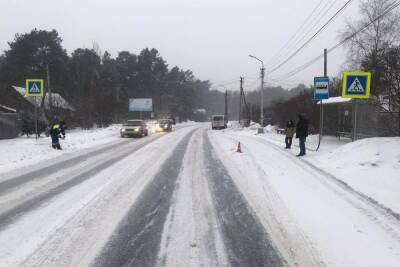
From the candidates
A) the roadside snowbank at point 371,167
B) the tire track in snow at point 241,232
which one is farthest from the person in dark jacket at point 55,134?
the roadside snowbank at point 371,167

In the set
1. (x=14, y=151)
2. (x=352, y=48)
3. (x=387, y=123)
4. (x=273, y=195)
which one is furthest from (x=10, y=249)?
(x=352, y=48)

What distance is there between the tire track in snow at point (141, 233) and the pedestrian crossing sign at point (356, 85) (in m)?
8.23

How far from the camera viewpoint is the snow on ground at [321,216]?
4.77m

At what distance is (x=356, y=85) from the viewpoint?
1355cm

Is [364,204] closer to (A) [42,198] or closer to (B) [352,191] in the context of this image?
(B) [352,191]

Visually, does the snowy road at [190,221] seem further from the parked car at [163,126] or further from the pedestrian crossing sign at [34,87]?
the parked car at [163,126]

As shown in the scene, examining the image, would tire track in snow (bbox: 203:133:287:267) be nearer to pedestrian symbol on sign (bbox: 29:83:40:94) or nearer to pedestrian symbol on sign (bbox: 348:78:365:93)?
pedestrian symbol on sign (bbox: 348:78:365:93)

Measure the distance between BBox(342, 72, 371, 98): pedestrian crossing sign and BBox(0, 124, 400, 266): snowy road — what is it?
4739 millimetres

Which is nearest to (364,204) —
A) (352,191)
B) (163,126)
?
(352,191)

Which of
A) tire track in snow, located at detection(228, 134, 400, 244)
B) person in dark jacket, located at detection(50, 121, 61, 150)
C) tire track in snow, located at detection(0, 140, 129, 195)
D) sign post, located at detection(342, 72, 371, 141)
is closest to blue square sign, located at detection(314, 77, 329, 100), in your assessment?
sign post, located at detection(342, 72, 371, 141)

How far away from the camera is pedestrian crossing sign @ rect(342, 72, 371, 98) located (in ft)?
44.2

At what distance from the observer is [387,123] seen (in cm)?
1627

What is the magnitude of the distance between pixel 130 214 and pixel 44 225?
1.42 m

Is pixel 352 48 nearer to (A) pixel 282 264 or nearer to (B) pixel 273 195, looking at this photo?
(B) pixel 273 195
